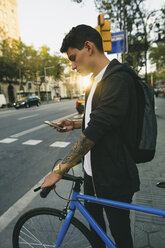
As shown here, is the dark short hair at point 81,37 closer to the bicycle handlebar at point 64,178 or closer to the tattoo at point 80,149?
the tattoo at point 80,149

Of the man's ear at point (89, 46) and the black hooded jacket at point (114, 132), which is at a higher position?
the man's ear at point (89, 46)

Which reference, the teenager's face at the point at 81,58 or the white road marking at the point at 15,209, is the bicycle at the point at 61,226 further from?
the white road marking at the point at 15,209

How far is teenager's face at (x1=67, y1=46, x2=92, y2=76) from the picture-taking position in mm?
1231

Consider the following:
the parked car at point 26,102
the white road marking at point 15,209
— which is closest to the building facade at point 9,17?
the parked car at point 26,102

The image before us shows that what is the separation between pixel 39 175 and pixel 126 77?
3.33m

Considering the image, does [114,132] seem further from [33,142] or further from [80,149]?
[33,142]

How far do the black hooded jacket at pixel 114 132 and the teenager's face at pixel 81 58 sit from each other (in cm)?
17

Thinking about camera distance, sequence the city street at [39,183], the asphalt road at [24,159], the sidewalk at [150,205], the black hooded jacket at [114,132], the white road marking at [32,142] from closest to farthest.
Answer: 1. the black hooded jacket at [114,132]
2. the sidewalk at [150,205]
3. the city street at [39,183]
4. the asphalt road at [24,159]
5. the white road marking at [32,142]

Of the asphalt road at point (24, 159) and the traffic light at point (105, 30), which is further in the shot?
the traffic light at point (105, 30)

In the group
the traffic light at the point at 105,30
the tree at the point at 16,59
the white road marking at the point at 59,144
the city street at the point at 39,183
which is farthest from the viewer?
the tree at the point at 16,59

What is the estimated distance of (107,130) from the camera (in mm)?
1132

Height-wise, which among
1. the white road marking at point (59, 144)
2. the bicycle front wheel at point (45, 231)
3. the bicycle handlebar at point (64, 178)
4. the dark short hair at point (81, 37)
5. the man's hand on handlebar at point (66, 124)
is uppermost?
the dark short hair at point (81, 37)

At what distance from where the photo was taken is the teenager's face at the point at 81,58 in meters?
1.23

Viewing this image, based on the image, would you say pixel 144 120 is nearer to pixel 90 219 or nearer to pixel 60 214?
pixel 90 219
